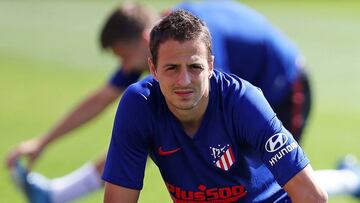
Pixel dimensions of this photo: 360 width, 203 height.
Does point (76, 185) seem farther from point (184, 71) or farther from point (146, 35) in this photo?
point (184, 71)

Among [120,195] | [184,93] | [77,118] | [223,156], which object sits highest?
[184,93]

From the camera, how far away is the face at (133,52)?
7.00 meters

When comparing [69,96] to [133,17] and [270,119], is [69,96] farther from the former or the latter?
[270,119]

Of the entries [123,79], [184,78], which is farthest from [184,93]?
[123,79]

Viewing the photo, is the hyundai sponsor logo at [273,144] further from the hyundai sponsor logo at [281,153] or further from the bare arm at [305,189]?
the bare arm at [305,189]

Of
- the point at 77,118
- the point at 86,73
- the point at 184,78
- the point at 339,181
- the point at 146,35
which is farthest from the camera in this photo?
the point at 86,73

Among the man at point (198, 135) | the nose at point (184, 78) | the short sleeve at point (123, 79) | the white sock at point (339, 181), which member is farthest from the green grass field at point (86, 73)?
the nose at point (184, 78)

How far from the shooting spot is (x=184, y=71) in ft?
14.9

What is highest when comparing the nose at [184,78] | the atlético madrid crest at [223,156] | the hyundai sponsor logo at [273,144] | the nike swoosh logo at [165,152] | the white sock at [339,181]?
the nose at [184,78]

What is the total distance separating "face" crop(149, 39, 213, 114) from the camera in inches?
178

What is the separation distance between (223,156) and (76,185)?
312cm

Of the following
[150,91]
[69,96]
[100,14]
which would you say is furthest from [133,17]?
[100,14]

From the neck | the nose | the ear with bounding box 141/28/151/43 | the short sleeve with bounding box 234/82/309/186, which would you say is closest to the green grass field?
the ear with bounding box 141/28/151/43

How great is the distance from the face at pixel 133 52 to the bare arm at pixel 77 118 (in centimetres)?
44
